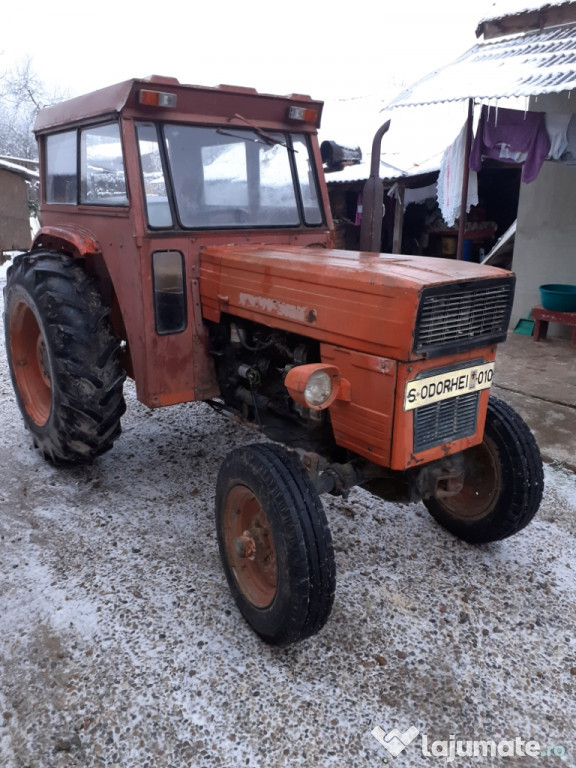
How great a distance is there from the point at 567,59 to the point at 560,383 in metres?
3.14

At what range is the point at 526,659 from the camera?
2361 mm

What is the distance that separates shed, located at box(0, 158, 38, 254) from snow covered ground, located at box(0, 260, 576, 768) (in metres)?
12.0

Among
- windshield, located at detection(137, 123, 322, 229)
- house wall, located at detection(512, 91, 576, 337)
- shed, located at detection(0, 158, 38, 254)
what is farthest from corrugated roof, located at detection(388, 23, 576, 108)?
shed, located at detection(0, 158, 38, 254)

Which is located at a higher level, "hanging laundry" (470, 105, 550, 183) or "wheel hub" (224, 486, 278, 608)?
"hanging laundry" (470, 105, 550, 183)

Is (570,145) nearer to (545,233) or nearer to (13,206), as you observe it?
(545,233)

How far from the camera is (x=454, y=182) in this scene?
7531 mm

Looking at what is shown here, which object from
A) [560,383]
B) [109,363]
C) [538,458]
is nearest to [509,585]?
[538,458]

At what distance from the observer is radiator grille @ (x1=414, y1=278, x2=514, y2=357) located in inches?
85.2

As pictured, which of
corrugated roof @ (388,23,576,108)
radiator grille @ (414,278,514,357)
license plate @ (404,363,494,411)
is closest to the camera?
radiator grille @ (414,278,514,357)

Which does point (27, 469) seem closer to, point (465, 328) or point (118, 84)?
point (118, 84)

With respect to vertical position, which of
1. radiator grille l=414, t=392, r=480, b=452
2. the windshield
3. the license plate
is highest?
the windshield

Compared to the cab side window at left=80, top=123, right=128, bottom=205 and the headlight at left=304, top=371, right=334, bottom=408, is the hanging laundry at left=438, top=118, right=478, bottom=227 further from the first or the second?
the headlight at left=304, top=371, right=334, bottom=408

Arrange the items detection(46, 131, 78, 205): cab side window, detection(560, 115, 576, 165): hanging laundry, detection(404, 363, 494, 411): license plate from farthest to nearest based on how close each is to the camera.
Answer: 1. detection(560, 115, 576, 165): hanging laundry
2. detection(46, 131, 78, 205): cab side window
3. detection(404, 363, 494, 411): license plate

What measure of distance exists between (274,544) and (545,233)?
21.7ft
